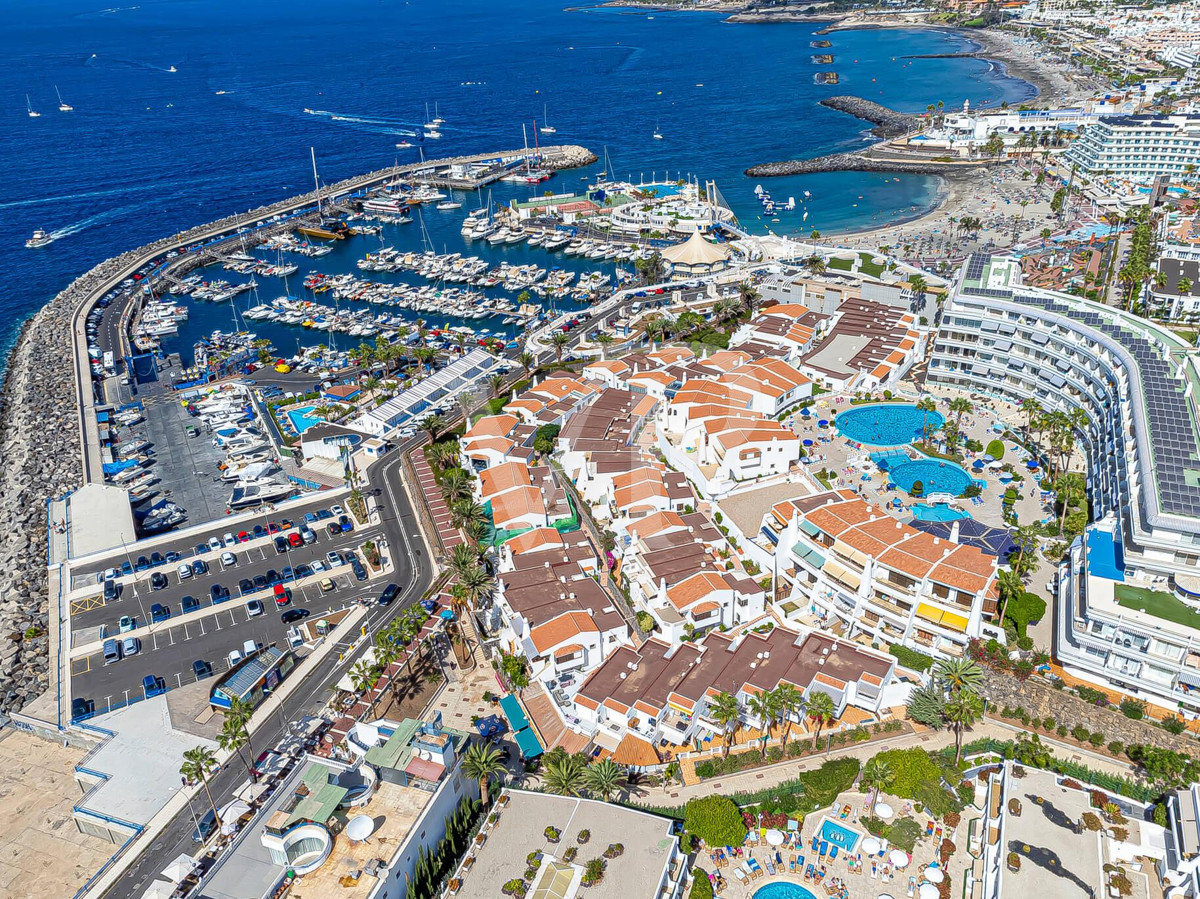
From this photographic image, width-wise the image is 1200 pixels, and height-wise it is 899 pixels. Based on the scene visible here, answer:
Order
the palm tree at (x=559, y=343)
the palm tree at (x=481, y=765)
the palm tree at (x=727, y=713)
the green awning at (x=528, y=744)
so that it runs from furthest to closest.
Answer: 1. the palm tree at (x=559, y=343)
2. the green awning at (x=528, y=744)
3. the palm tree at (x=727, y=713)
4. the palm tree at (x=481, y=765)

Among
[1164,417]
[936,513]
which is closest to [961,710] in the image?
[936,513]

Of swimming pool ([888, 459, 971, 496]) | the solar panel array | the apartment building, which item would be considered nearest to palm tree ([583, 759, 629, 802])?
swimming pool ([888, 459, 971, 496])

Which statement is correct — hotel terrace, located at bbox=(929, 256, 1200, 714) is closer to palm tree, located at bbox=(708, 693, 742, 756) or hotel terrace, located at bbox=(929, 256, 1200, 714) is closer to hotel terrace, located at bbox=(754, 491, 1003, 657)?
hotel terrace, located at bbox=(754, 491, 1003, 657)

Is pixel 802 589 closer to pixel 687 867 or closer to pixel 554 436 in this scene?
pixel 687 867

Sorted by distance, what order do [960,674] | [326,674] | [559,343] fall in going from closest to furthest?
[960,674] → [326,674] → [559,343]

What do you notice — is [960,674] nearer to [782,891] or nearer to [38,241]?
[782,891]

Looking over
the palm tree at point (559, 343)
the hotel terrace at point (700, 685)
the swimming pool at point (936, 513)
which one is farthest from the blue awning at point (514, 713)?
the palm tree at point (559, 343)

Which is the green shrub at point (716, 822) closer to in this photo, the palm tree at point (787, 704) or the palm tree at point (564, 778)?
the palm tree at point (564, 778)
